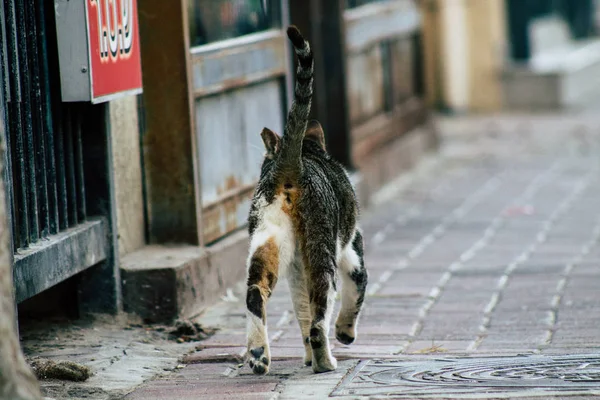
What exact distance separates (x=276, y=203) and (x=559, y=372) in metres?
1.42

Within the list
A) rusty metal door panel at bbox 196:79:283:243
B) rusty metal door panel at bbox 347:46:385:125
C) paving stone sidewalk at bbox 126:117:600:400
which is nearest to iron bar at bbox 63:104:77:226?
paving stone sidewalk at bbox 126:117:600:400

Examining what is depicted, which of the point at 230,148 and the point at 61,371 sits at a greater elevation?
the point at 230,148

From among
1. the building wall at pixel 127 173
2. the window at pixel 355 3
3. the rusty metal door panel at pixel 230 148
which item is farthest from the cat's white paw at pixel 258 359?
the window at pixel 355 3

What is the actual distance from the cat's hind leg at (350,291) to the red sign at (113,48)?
1456 mm

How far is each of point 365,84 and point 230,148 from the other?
3799 mm

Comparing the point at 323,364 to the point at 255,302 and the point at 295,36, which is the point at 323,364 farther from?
the point at 295,36

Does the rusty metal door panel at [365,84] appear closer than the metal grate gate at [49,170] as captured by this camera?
No

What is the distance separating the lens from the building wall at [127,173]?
6.30 meters

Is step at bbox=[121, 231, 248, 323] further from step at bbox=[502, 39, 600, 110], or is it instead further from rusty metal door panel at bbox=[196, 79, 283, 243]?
step at bbox=[502, 39, 600, 110]

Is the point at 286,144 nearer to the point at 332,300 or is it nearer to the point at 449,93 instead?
the point at 332,300

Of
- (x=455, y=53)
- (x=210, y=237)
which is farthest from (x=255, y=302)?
(x=455, y=53)

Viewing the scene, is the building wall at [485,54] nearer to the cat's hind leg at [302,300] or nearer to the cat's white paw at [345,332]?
the cat's white paw at [345,332]

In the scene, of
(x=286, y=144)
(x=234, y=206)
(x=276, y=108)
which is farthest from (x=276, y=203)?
(x=276, y=108)

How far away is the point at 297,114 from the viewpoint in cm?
489
